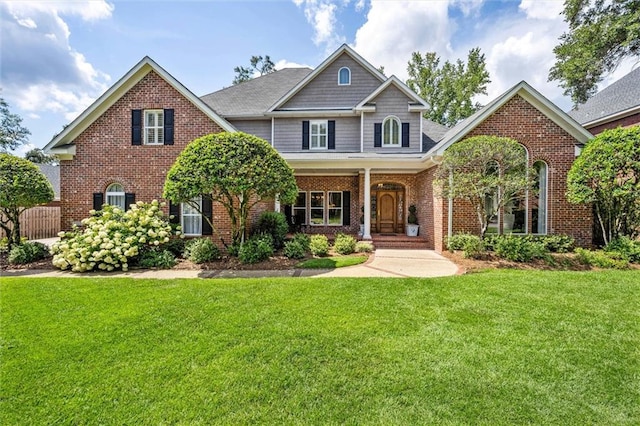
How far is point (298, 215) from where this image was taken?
47.0 ft

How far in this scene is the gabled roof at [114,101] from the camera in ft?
33.0

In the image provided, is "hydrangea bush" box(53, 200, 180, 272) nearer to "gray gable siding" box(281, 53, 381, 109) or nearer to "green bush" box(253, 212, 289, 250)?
"green bush" box(253, 212, 289, 250)

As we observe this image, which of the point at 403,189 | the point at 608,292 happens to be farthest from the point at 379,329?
the point at 403,189

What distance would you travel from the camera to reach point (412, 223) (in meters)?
13.1

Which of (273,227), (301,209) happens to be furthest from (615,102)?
(273,227)

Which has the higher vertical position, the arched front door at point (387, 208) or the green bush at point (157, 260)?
the arched front door at point (387, 208)

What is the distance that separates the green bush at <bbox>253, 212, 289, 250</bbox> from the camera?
1062 centimetres

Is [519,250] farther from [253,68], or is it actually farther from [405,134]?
[253,68]

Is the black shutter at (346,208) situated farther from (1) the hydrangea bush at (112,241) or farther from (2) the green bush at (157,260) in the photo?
(2) the green bush at (157,260)

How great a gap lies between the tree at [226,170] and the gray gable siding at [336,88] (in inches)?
260

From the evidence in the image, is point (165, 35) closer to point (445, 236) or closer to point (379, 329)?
point (379, 329)

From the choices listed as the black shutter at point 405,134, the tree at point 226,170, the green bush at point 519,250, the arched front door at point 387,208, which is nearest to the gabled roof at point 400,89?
the black shutter at point 405,134

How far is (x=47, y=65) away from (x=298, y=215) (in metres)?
10.4

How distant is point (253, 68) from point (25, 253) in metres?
29.5
